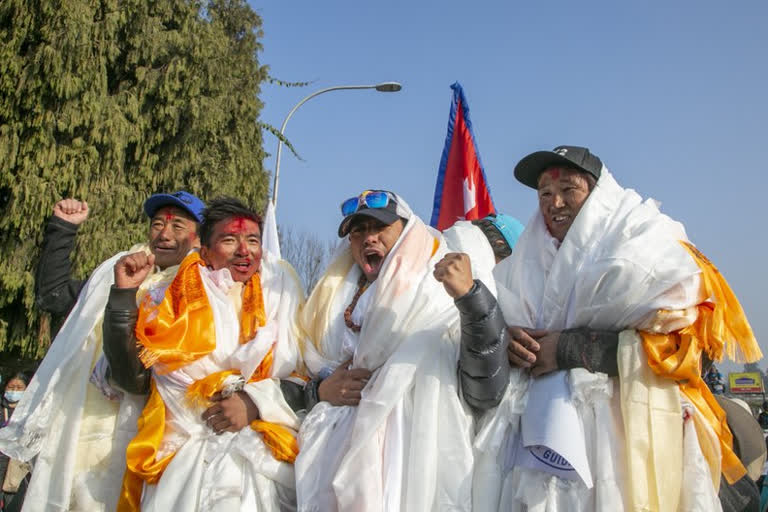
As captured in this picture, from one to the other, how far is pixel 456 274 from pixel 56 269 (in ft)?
8.16

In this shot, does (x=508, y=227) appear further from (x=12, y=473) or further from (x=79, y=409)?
(x=12, y=473)

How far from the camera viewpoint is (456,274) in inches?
105

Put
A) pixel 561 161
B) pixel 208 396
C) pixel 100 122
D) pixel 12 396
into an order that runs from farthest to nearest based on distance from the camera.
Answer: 1. pixel 100 122
2. pixel 12 396
3. pixel 208 396
4. pixel 561 161

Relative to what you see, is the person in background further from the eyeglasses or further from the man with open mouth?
the eyeglasses

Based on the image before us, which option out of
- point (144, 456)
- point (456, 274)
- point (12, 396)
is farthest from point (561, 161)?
point (12, 396)

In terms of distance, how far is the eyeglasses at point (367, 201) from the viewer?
334cm

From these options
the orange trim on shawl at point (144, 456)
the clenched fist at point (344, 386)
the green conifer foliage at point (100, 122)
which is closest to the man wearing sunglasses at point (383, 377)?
the clenched fist at point (344, 386)

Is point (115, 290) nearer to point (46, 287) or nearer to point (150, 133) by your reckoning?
point (46, 287)

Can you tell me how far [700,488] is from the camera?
8.20ft

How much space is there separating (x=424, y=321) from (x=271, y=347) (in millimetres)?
805

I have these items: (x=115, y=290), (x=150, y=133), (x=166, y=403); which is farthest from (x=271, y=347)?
(x=150, y=133)

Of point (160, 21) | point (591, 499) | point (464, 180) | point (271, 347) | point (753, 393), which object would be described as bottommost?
point (753, 393)

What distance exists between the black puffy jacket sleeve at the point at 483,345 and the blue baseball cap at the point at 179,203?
Answer: 189 centimetres

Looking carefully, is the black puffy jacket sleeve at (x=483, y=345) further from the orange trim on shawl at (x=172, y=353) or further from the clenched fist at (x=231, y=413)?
the clenched fist at (x=231, y=413)
